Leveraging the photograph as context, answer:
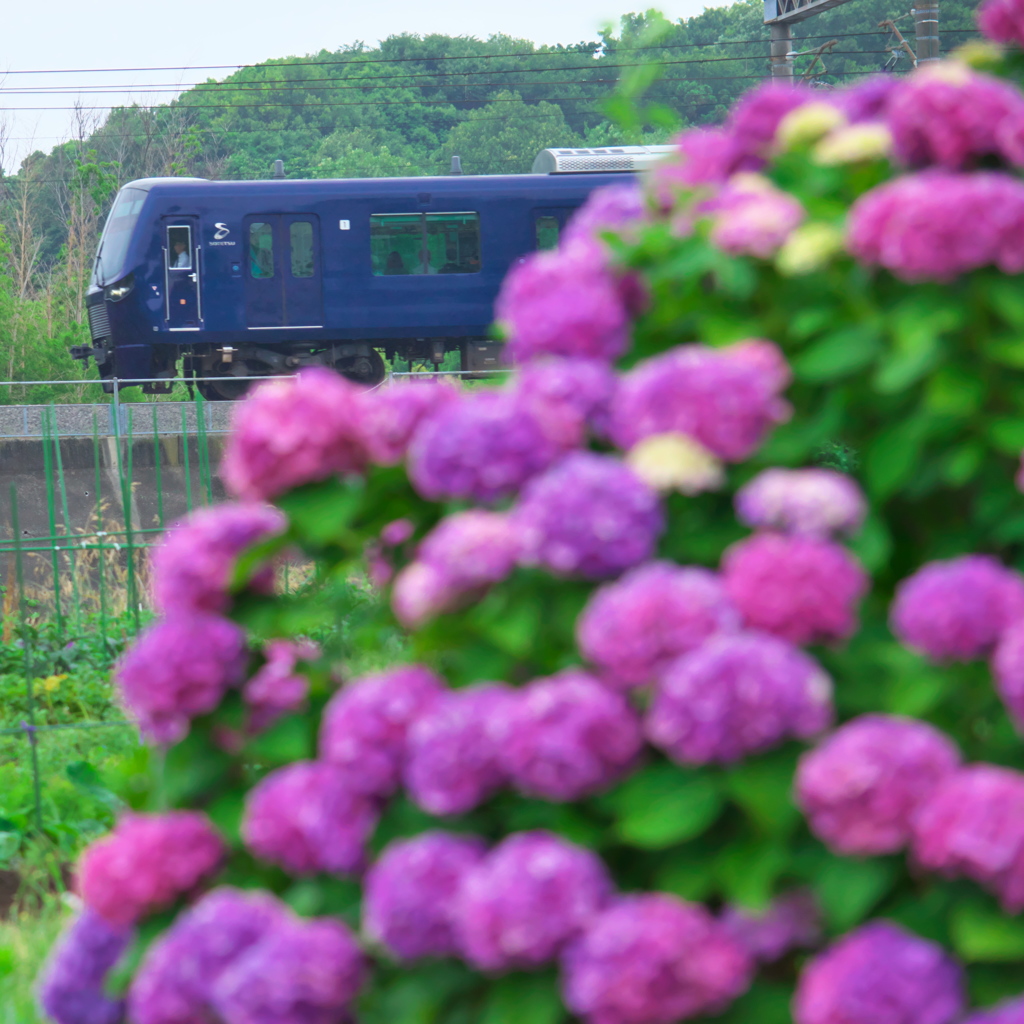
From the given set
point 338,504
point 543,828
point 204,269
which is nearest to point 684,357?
point 338,504

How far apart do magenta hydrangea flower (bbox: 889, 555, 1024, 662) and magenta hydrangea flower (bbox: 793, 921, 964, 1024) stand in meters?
0.30

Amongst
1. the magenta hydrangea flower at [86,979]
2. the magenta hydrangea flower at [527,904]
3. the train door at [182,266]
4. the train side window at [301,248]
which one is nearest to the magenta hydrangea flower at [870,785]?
the magenta hydrangea flower at [527,904]

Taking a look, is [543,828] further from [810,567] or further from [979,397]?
[979,397]

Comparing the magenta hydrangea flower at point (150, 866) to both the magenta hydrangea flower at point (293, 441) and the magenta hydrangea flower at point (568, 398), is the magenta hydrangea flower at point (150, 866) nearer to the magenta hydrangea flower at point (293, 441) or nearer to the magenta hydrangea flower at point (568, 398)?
the magenta hydrangea flower at point (293, 441)

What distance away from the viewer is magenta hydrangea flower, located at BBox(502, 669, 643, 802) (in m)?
1.33

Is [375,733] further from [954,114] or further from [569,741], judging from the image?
[954,114]

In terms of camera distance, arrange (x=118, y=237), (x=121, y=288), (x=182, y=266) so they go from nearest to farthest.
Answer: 1. (x=182, y=266)
2. (x=121, y=288)
3. (x=118, y=237)

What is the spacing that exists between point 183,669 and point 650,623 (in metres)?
0.62

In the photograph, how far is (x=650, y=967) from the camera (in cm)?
126

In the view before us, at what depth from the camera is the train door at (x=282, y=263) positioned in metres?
17.9

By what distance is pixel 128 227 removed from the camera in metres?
18.2

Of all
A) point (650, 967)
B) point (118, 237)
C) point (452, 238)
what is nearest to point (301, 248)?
point (452, 238)

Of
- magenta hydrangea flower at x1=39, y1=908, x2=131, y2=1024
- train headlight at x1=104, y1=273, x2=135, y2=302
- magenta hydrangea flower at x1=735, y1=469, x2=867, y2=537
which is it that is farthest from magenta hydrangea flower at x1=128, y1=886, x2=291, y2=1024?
train headlight at x1=104, y1=273, x2=135, y2=302

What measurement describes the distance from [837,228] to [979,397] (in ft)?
1.00
